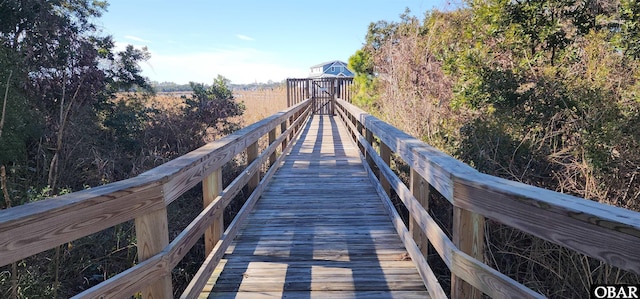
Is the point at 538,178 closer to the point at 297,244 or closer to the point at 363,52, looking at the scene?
the point at 297,244

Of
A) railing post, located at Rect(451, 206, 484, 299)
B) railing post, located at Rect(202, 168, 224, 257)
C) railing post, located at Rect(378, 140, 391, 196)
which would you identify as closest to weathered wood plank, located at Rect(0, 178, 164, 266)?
railing post, located at Rect(202, 168, 224, 257)

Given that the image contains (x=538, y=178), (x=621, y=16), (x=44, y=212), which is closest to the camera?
(x=44, y=212)

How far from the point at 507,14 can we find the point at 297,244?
5.01 meters

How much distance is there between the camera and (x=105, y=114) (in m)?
9.47

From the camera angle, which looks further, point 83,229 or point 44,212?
point 83,229

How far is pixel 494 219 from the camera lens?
1575 mm

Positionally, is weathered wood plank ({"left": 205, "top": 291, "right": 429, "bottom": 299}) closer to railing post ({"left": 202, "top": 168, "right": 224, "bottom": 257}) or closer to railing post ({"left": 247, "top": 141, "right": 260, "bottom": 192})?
railing post ({"left": 202, "top": 168, "right": 224, "bottom": 257})

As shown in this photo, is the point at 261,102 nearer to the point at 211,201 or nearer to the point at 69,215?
the point at 211,201

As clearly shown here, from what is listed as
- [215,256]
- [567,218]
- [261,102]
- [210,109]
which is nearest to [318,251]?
[215,256]

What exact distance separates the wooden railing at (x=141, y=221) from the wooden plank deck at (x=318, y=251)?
0.26 m

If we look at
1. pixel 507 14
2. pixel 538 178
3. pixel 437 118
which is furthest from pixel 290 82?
pixel 538 178

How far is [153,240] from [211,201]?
95 cm

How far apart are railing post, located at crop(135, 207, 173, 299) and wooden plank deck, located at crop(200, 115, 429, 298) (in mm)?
626

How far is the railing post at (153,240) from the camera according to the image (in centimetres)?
180
